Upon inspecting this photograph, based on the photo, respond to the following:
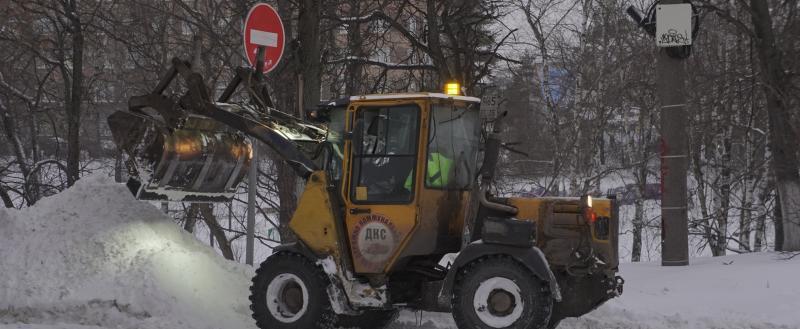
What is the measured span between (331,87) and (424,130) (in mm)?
6998

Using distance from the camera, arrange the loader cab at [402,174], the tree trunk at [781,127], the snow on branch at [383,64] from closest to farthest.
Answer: the loader cab at [402,174], the snow on branch at [383,64], the tree trunk at [781,127]

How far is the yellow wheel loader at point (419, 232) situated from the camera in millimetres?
6645

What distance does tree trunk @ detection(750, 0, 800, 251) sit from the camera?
41.4ft

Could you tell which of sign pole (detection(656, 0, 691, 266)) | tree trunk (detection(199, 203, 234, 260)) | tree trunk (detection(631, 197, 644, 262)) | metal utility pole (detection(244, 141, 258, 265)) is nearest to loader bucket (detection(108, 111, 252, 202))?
metal utility pole (detection(244, 141, 258, 265))

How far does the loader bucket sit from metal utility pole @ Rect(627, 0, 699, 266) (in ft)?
20.7

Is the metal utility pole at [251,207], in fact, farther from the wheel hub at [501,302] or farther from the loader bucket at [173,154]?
the wheel hub at [501,302]

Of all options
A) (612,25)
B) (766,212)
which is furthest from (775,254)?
(612,25)

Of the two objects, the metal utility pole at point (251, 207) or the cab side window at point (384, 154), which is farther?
the metal utility pole at point (251, 207)

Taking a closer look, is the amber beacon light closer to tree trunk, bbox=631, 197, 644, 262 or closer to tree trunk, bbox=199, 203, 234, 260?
tree trunk, bbox=199, 203, 234, 260

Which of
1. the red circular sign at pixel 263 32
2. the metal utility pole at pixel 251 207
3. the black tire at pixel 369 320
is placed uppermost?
the red circular sign at pixel 263 32

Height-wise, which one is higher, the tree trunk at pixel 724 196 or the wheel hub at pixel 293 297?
the tree trunk at pixel 724 196

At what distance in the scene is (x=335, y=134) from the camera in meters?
7.49

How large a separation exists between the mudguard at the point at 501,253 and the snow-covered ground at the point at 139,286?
141 cm

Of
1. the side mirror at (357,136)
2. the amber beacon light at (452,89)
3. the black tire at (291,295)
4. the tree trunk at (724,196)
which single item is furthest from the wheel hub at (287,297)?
the tree trunk at (724,196)
